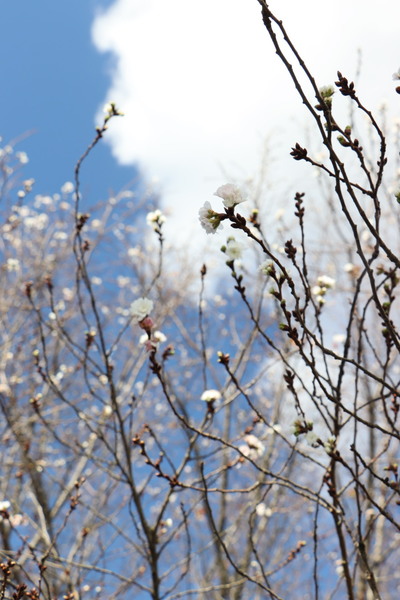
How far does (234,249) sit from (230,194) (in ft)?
2.02

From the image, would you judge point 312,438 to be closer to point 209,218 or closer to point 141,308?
point 141,308

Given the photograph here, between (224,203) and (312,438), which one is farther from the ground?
(224,203)

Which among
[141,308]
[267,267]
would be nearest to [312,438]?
[267,267]

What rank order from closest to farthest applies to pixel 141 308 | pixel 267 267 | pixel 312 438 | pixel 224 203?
1. pixel 224 203
2. pixel 267 267
3. pixel 312 438
4. pixel 141 308

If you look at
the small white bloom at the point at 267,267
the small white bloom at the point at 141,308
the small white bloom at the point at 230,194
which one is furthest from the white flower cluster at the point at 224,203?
the small white bloom at the point at 141,308

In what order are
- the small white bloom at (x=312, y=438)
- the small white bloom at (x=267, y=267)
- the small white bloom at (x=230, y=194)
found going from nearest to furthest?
the small white bloom at (x=230, y=194) → the small white bloom at (x=267, y=267) → the small white bloom at (x=312, y=438)

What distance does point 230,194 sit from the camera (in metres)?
1.52

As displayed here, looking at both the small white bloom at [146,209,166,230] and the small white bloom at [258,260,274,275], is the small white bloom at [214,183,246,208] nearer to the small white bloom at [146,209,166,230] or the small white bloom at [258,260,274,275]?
the small white bloom at [258,260,274,275]

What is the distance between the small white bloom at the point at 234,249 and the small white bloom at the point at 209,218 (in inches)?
17.7

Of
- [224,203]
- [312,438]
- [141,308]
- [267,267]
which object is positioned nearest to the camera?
[224,203]

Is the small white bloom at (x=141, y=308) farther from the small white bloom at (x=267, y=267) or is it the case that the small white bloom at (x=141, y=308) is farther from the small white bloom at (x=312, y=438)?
the small white bloom at (x=312, y=438)

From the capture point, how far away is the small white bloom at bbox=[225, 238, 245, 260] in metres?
2.05

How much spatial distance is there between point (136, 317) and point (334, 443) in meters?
0.99

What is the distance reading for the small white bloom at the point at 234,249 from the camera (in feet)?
6.73
